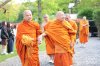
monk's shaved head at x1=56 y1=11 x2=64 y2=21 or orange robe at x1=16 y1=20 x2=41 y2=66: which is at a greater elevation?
monk's shaved head at x1=56 y1=11 x2=64 y2=21

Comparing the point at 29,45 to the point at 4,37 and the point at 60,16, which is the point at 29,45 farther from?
the point at 4,37

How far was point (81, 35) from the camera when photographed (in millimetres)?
26469

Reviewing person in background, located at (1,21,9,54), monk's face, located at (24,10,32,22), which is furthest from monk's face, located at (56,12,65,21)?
person in background, located at (1,21,9,54)

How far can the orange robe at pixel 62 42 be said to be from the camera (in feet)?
39.9

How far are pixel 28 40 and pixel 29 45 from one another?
0.54ft

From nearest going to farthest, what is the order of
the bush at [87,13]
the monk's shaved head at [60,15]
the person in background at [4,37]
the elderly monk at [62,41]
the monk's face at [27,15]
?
the monk's face at [27,15], the elderly monk at [62,41], the monk's shaved head at [60,15], the person in background at [4,37], the bush at [87,13]

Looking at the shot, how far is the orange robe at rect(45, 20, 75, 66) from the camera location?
39.9 feet

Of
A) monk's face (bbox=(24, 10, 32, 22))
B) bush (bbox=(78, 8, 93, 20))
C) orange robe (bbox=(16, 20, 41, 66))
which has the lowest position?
orange robe (bbox=(16, 20, 41, 66))

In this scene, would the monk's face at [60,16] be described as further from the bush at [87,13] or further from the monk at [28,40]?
the bush at [87,13]

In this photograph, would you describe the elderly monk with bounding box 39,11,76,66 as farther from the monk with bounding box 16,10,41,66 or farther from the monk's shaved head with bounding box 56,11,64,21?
the monk with bounding box 16,10,41,66

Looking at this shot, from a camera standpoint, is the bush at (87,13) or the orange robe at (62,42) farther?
the bush at (87,13)

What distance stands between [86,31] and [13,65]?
1072 centimetres

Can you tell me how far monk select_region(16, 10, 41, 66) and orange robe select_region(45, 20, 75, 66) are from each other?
32.2 inches

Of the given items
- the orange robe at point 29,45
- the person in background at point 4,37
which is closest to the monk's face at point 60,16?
the orange robe at point 29,45
